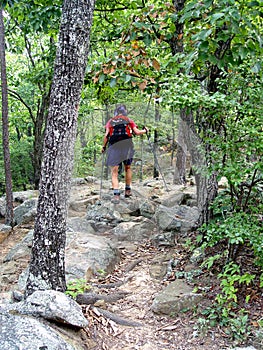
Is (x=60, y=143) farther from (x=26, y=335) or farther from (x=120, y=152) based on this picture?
(x=120, y=152)

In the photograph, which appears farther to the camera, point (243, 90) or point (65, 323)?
point (243, 90)

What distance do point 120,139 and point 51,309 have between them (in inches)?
178

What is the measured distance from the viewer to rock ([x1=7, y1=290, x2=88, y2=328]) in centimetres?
279

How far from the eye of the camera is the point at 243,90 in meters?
3.48

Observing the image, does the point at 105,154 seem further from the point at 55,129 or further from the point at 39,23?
the point at 55,129

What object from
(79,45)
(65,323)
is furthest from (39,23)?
(65,323)

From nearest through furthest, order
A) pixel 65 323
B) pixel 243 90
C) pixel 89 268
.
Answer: pixel 65 323 → pixel 243 90 → pixel 89 268

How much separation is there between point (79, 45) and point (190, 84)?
1288 millimetres

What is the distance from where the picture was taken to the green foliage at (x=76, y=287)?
11.7 ft

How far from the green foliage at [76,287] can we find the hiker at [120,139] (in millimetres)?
3185

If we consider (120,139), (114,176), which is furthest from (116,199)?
(120,139)

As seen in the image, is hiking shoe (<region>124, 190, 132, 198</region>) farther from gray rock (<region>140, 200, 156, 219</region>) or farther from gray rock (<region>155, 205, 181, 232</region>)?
gray rock (<region>155, 205, 181, 232</region>)

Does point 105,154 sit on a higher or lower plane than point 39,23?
lower

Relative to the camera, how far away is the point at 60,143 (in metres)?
3.26
